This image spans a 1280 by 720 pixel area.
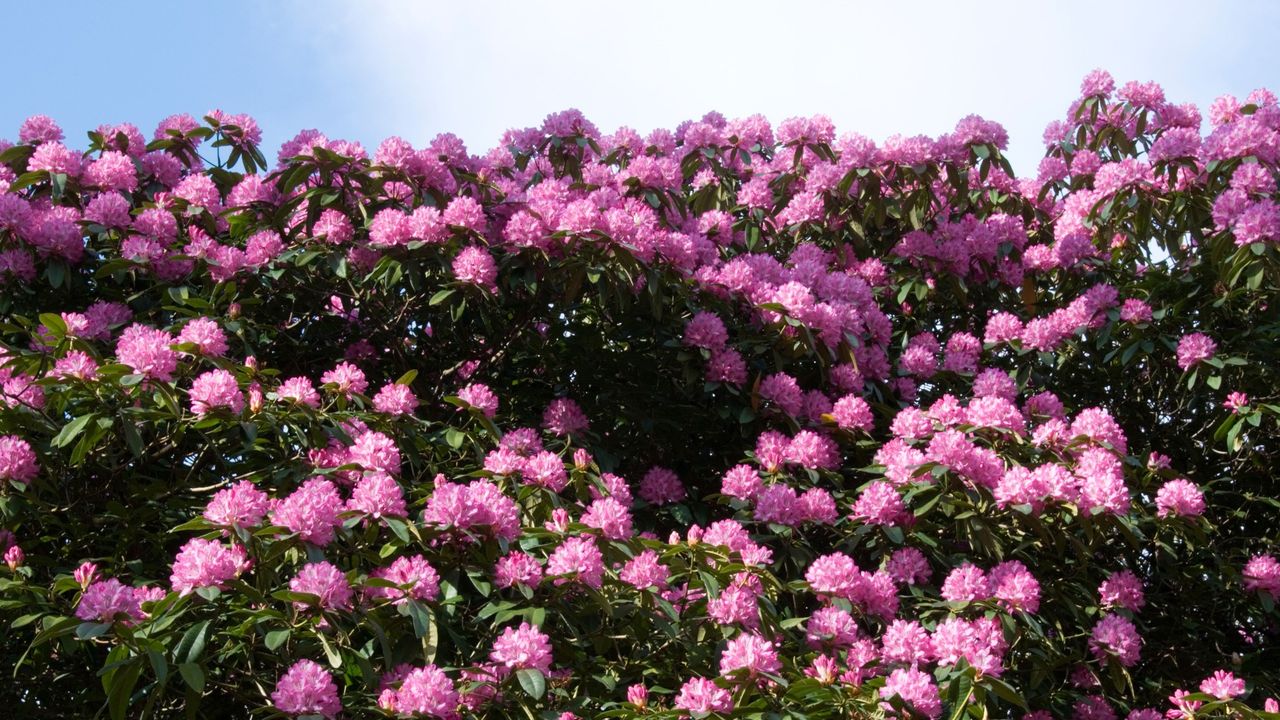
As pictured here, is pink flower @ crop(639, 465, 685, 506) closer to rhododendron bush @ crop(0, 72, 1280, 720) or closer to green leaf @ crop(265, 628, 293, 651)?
rhododendron bush @ crop(0, 72, 1280, 720)

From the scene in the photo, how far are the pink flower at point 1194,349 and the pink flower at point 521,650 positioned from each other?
2.89 m

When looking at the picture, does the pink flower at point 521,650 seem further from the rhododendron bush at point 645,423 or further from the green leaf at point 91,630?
the green leaf at point 91,630

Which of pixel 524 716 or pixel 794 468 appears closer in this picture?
pixel 524 716

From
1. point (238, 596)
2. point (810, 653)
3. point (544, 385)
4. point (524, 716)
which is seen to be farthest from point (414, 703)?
point (544, 385)

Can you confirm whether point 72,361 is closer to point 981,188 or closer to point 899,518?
point 899,518

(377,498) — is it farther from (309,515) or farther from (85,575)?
(85,575)

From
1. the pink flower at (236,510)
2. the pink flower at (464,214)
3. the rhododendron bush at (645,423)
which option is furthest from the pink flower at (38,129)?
the pink flower at (236,510)

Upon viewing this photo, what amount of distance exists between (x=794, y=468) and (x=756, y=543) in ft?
1.44

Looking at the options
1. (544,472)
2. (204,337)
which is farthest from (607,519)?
(204,337)

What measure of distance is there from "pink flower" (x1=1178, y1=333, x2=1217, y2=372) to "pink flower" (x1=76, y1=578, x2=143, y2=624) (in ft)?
12.2

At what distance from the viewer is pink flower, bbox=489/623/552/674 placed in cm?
296

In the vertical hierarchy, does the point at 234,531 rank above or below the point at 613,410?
above

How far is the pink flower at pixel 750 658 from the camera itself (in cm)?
304

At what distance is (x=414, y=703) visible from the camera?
9.33 ft
